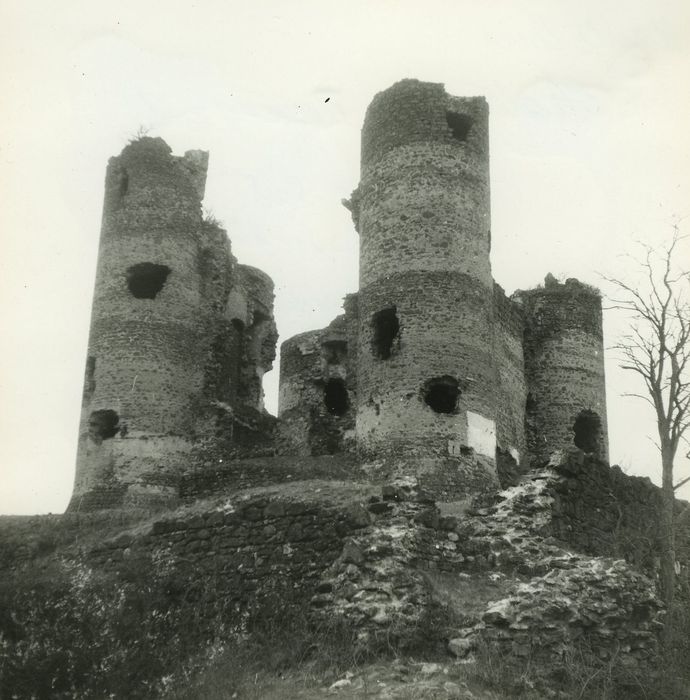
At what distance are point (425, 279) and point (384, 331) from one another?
1410 mm

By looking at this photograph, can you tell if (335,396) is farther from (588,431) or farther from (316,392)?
(588,431)

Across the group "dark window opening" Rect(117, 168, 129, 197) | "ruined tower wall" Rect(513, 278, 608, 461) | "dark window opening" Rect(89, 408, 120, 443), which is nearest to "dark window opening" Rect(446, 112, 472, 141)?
"ruined tower wall" Rect(513, 278, 608, 461)

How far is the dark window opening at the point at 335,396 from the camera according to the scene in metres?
25.0

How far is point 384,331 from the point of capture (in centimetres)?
2206

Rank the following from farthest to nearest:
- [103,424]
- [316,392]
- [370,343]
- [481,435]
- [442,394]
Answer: [316,392] < [103,424] < [370,343] < [442,394] < [481,435]

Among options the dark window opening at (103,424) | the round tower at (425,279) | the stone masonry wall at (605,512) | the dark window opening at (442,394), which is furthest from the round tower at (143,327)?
the stone masonry wall at (605,512)

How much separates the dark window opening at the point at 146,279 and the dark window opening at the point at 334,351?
4.05m

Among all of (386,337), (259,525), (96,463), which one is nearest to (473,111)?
(386,337)

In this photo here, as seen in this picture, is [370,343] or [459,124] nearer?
[370,343]

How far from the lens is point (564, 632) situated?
433 inches

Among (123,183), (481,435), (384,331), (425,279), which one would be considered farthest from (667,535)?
(123,183)

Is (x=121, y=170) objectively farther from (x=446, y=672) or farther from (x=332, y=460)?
(x=446, y=672)

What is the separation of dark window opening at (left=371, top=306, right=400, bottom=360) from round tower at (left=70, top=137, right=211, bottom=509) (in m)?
4.61

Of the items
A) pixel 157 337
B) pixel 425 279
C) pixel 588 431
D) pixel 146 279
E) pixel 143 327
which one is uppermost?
pixel 146 279
